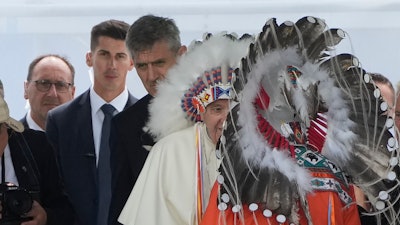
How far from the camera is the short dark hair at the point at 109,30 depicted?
4.68 meters

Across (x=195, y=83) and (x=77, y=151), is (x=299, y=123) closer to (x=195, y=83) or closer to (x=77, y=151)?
(x=195, y=83)

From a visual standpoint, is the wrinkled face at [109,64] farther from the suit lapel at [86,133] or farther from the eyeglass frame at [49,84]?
the eyeglass frame at [49,84]

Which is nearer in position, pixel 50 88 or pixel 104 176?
pixel 104 176

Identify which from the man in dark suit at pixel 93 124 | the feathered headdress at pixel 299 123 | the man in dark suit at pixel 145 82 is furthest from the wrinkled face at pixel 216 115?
the man in dark suit at pixel 93 124

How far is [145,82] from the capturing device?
3.96 meters

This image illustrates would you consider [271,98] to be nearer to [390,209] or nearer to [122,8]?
[390,209]

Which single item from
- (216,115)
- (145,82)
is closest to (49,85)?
(145,82)

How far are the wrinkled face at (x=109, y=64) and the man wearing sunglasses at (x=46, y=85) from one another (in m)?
0.28

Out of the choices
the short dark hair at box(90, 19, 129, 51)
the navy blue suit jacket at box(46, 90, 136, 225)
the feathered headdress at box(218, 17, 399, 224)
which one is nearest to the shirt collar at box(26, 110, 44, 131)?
the navy blue suit jacket at box(46, 90, 136, 225)

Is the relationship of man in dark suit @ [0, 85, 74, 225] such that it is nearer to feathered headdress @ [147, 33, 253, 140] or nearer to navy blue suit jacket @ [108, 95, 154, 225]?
navy blue suit jacket @ [108, 95, 154, 225]

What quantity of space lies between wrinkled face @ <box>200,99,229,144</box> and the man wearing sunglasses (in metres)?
1.70

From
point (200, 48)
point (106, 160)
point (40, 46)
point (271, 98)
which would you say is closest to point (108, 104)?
point (106, 160)

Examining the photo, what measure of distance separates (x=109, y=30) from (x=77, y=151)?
67 centimetres

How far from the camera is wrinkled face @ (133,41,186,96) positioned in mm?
3912
